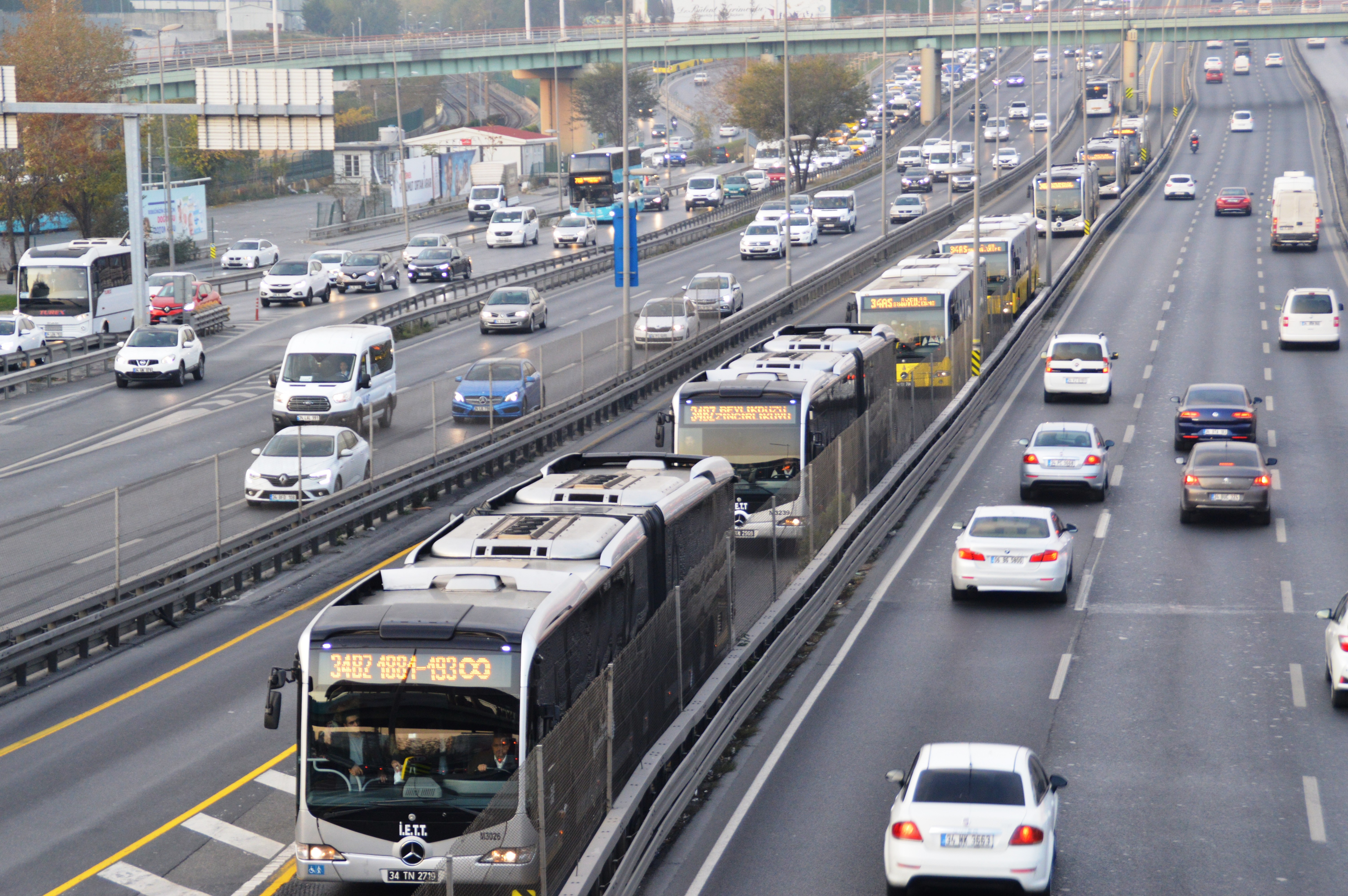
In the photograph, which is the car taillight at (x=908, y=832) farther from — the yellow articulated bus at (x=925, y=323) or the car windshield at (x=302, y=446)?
the yellow articulated bus at (x=925, y=323)

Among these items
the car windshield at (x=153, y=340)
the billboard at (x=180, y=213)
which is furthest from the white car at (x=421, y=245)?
the car windshield at (x=153, y=340)

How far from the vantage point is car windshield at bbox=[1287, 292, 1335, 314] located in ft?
153

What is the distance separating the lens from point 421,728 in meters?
11.8

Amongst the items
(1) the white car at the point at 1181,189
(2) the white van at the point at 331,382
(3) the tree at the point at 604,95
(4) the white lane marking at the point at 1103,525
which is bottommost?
(4) the white lane marking at the point at 1103,525

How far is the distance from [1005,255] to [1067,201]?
22613 mm

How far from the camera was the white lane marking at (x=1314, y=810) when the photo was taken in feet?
48.5

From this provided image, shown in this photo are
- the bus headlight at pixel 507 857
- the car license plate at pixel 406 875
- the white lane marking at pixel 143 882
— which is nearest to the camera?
the bus headlight at pixel 507 857

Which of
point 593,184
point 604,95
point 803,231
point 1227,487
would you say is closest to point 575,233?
point 803,231

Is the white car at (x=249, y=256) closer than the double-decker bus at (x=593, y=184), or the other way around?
the white car at (x=249, y=256)

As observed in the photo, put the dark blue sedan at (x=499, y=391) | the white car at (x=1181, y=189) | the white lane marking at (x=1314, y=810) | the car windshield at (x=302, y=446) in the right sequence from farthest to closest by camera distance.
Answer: the white car at (x=1181, y=189), the dark blue sedan at (x=499, y=391), the car windshield at (x=302, y=446), the white lane marking at (x=1314, y=810)

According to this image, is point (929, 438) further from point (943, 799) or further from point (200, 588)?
point (943, 799)

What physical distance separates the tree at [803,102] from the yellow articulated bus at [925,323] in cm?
6591

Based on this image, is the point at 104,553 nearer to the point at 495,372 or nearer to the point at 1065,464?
the point at 495,372

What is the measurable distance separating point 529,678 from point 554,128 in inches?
5077
